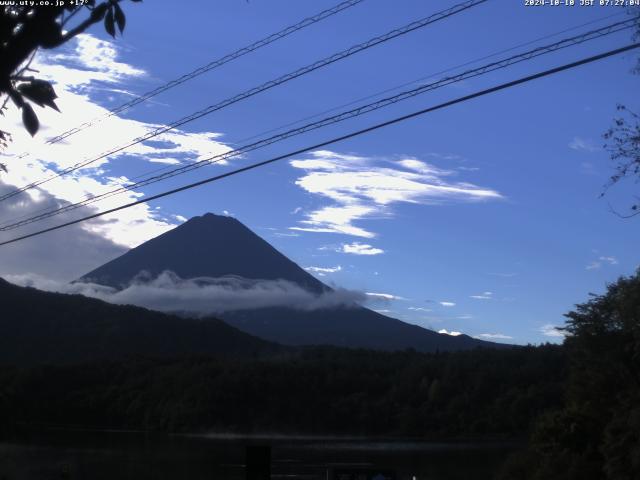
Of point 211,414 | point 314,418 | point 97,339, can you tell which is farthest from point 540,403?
point 97,339

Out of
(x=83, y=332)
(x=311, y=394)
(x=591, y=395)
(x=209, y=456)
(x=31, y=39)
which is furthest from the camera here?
(x=83, y=332)

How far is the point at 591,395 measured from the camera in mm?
33594

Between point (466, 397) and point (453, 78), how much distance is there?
309 ft

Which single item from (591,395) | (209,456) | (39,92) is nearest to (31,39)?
(39,92)

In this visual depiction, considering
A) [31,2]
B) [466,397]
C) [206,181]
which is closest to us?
[31,2]

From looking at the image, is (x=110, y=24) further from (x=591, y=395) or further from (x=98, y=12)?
(x=591, y=395)

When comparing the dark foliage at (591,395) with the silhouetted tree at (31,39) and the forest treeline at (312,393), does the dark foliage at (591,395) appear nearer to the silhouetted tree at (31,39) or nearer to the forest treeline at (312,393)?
the silhouetted tree at (31,39)

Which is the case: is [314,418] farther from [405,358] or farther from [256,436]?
[405,358]

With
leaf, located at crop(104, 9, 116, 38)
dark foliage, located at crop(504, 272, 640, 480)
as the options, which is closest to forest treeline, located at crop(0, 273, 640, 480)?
dark foliage, located at crop(504, 272, 640, 480)

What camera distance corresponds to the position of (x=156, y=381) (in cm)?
11156

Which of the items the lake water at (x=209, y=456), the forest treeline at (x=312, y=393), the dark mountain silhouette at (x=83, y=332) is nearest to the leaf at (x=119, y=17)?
the lake water at (x=209, y=456)

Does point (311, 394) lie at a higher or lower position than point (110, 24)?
lower

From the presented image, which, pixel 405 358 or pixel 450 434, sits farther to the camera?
pixel 405 358

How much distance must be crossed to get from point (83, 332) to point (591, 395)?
109m
